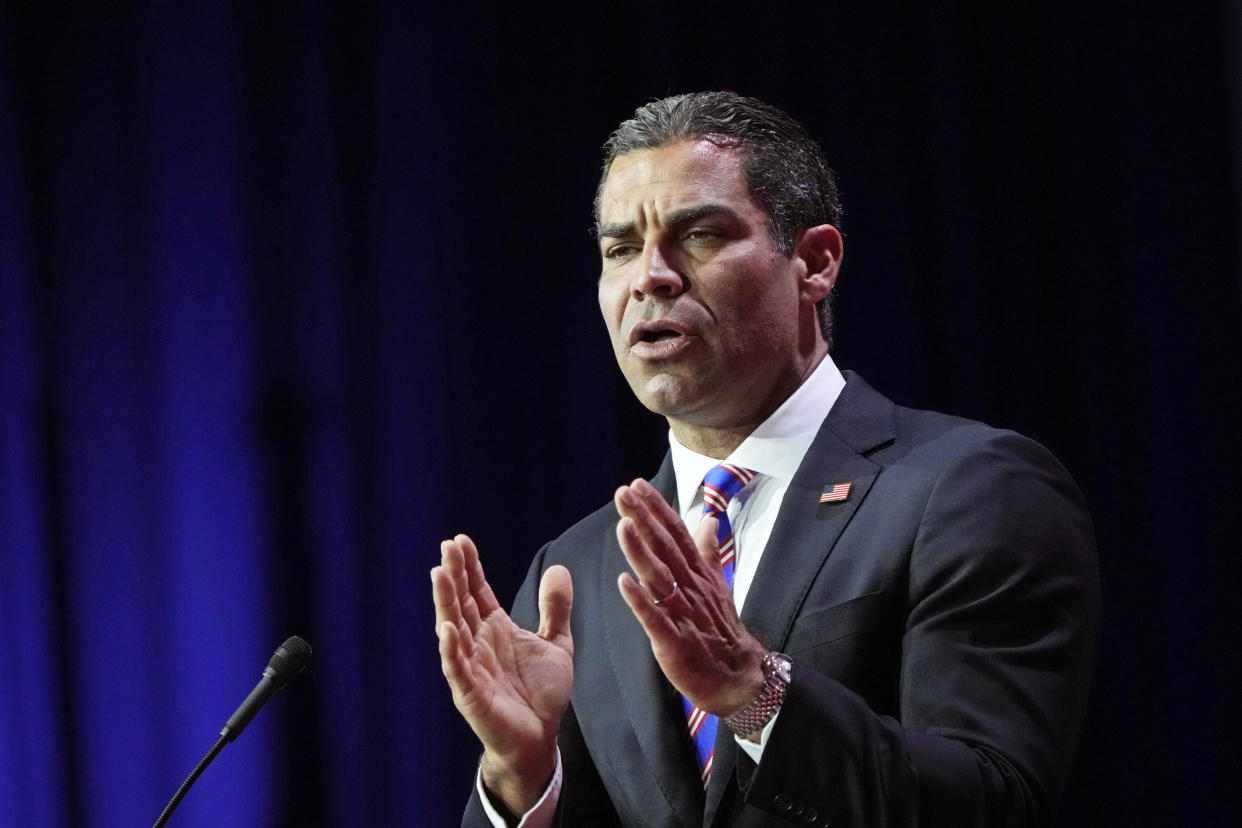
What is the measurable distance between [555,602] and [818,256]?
714 millimetres

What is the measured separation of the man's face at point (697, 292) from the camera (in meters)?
1.91

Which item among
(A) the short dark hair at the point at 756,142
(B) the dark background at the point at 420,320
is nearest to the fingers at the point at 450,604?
(A) the short dark hair at the point at 756,142

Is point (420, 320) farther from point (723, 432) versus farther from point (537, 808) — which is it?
point (537, 808)

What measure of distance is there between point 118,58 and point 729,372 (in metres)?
2.03

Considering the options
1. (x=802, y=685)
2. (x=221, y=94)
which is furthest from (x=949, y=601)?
(x=221, y=94)

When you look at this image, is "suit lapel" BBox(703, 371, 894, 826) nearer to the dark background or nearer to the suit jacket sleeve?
the suit jacket sleeve

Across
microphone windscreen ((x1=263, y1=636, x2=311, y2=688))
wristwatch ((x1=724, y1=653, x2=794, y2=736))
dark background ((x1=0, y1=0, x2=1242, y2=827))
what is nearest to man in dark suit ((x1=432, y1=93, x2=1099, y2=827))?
wristwatch ((x1=724, y1=653, x2=794, y2=736))

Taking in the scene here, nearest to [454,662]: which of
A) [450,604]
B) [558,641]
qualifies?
[450,604]

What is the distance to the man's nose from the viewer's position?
1.91 m

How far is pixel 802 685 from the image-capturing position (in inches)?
55.7

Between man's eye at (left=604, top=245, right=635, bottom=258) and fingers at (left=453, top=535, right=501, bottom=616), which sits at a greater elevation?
man's eye at (left=604, top=245, right=635, bottom=258)

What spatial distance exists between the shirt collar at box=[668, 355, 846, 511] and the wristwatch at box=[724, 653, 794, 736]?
51 centimetres

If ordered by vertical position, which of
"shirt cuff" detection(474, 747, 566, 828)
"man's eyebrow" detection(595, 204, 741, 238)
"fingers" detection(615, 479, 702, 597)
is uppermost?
"man's eyebrow" detection(595, 204, 741, 238)

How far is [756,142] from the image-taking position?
2037 mm
